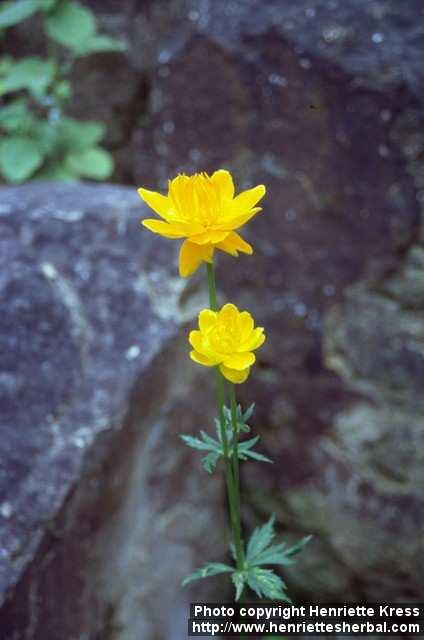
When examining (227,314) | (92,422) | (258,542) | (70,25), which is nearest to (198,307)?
(92,422)

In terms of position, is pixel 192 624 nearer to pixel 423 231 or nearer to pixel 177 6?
pixel 423 231

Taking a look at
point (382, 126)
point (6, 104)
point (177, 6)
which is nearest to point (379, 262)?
point (382, 126)

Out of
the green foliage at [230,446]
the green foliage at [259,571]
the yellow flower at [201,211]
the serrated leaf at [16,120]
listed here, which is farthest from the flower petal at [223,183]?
the serrated leaf at [16,120]

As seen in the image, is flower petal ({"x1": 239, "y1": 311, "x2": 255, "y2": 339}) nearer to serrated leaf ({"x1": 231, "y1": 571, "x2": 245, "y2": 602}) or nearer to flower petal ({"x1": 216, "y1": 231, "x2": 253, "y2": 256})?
flower petal ({"x1": 216, "y1": 231, "x2": 253, "y2": 256})

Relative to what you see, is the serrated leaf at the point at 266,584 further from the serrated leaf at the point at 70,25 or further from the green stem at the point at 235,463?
the serrated leaf at the point at 70,25

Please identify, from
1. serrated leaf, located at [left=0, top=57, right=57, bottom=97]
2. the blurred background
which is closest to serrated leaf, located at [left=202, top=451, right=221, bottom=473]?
the blurred background

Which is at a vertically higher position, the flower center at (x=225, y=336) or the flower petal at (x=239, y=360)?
the flower center at (x=225, y=336)

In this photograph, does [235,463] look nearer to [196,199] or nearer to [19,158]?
[196,199]
